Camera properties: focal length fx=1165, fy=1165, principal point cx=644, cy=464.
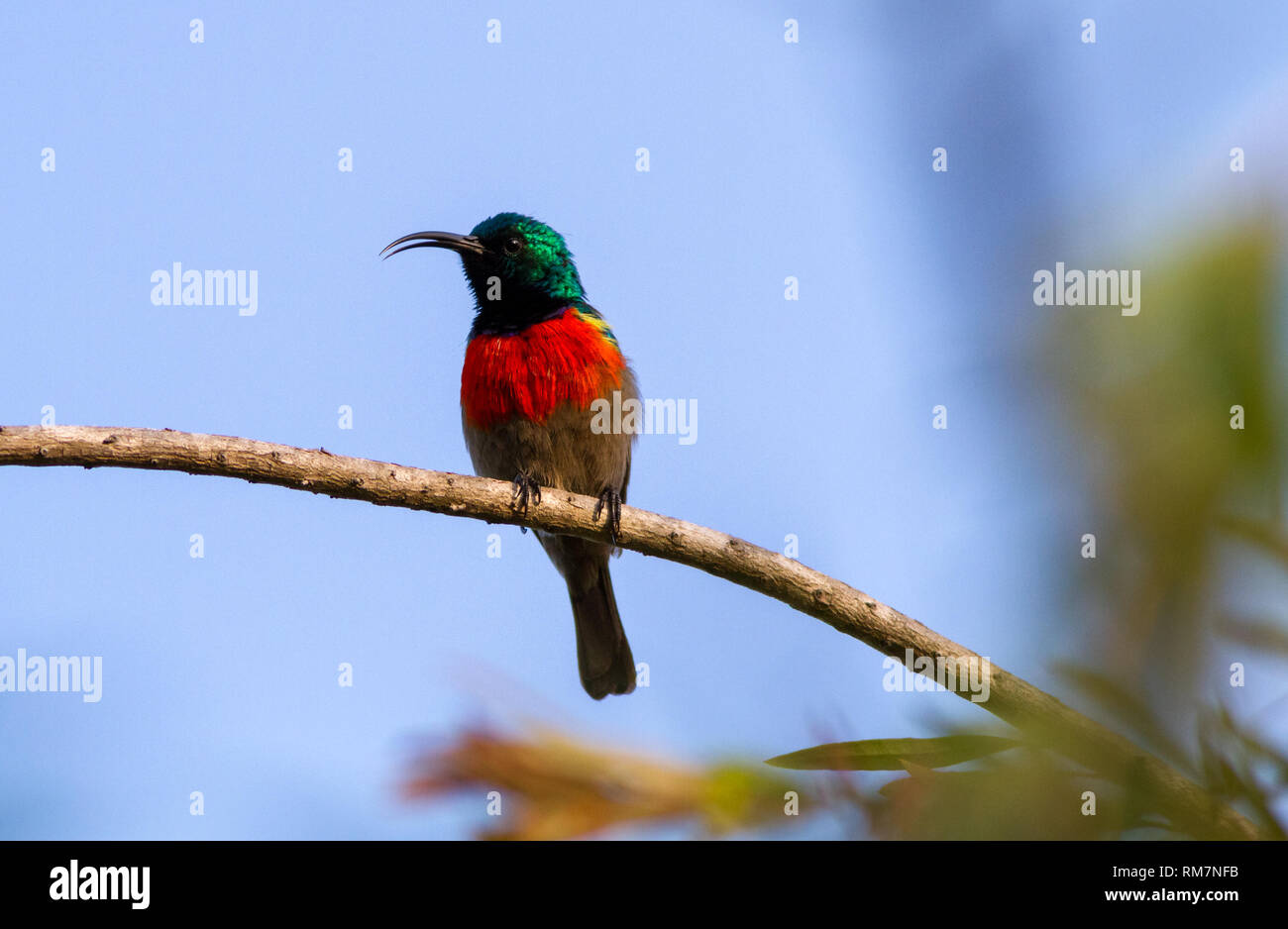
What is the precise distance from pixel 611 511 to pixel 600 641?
2.85 meters

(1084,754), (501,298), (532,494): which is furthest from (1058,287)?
(501,298)

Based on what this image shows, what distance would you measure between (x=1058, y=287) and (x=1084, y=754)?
1.68 ft

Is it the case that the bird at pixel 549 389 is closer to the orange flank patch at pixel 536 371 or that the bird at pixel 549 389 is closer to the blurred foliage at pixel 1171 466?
the orange flank patch at pixel 536 371

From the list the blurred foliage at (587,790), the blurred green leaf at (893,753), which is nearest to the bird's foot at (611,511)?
the blurred green leaf at (893,753)

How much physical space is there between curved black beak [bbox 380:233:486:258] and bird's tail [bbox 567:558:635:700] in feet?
7.18

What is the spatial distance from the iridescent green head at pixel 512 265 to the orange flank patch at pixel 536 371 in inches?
13.4

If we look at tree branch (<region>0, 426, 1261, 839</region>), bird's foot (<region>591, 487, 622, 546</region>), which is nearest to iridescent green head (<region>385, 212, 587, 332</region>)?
bird's foot (<region>591, 487, 622, 546</region>)

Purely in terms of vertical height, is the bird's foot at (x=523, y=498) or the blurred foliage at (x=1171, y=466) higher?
the bird's foot at (x=523, y=498)

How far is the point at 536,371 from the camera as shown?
6.50 metres

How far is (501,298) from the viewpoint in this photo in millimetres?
7145

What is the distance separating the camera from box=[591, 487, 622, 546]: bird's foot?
440 cm

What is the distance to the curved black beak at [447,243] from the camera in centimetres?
735

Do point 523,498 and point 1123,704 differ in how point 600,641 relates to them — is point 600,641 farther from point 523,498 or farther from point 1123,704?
point 1123,704
